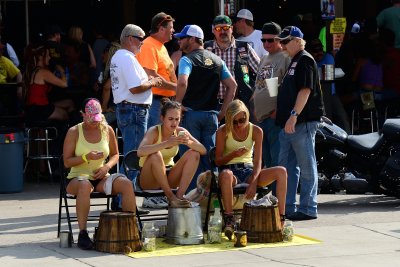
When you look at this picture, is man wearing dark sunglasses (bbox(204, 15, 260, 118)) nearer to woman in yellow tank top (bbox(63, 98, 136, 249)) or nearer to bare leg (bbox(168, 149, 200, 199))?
bare leg (bbox(168, 149, 200, 199))

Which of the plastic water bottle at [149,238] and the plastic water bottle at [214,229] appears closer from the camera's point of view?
the plastic water bottle at [149,238]

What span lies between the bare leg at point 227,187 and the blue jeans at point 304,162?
4.14ft

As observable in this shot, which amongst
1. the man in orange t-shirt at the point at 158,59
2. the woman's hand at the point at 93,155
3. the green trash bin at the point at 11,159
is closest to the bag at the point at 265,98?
the man in orange t-shirt at the point at 158,59

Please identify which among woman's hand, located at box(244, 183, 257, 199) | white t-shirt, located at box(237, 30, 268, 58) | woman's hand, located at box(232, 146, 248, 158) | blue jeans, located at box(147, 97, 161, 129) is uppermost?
white t-shirt, located at box(237, 30, 268, 58)

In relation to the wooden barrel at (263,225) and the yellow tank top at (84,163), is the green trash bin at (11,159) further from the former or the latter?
the wooden barrel at (263,225)

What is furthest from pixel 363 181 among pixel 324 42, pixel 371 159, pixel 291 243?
pixel 324 42

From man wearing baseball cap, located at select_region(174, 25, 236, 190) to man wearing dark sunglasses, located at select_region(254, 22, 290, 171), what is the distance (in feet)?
1.05

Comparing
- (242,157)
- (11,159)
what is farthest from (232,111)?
(11,159)

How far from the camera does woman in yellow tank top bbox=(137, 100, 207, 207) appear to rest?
35.5ft

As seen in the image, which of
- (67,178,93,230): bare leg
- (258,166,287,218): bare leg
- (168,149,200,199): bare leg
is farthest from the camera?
(258,166,287,218): bare leg

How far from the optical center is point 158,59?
12.8 metres

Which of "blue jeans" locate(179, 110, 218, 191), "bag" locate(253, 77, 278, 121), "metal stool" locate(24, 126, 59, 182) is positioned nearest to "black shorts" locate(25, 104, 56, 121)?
"metal stool" locate(24, 126, 59, 182)

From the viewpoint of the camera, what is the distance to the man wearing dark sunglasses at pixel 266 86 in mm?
12359

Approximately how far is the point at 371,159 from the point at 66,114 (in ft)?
15.0
